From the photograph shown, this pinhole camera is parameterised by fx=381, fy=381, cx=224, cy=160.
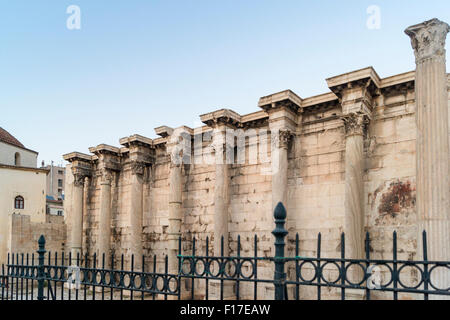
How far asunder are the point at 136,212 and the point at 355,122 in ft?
31.6

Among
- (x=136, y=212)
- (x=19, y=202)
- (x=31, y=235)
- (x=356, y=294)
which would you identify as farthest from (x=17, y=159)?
(x=356, y=294)

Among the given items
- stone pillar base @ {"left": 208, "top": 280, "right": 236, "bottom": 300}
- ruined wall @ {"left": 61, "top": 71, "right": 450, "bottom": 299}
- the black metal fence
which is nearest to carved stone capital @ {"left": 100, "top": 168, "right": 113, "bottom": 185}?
ruined wall @ {"left": 61, "top": 71, "right": 450, "bottom": 299}

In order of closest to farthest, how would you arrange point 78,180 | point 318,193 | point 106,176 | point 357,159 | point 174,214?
point 357,159 → point 318,193 → point 174,214 → point 106,176 → point 78,180

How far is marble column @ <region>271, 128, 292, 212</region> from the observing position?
11.9 metres

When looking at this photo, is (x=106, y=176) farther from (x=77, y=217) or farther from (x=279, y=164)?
(x=279, y=164)

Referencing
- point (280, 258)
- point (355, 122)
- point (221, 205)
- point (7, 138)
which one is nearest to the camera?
point (280, 258)

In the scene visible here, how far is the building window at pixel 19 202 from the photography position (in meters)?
24.2

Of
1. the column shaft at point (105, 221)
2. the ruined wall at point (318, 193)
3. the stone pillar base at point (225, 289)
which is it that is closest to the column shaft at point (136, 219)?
the ruined wall at point (318, 193)

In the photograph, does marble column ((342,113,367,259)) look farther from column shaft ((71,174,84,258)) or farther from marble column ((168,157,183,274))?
column shaft ((71,174,84,258))

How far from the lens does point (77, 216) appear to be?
725 inches

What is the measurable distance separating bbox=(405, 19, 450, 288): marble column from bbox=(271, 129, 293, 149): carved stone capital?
442cm

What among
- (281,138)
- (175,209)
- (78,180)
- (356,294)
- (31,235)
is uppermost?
(281,138)

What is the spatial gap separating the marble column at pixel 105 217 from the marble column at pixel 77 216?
6.16 feet
